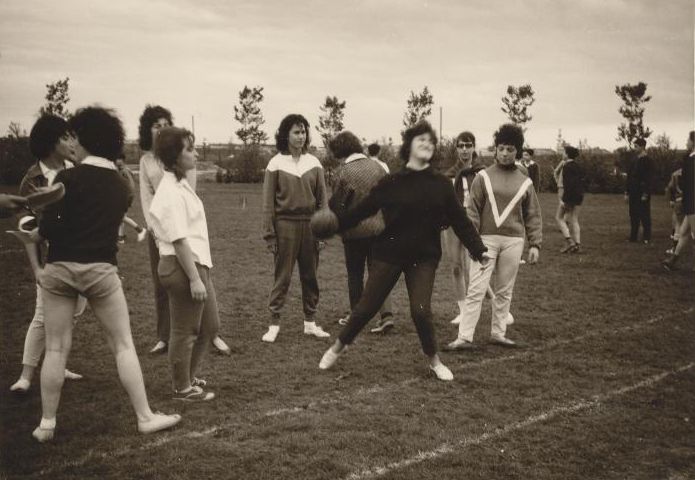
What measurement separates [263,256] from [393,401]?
8.26 meters

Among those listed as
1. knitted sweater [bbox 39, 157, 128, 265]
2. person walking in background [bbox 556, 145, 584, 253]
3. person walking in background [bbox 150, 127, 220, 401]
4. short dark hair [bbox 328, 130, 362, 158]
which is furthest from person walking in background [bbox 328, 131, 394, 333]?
person walking in background [bbox 556, 145, 584, 253]

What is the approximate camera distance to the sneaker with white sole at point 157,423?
14.7 feet

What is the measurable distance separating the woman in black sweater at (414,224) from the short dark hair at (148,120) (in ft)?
Result: 6.41

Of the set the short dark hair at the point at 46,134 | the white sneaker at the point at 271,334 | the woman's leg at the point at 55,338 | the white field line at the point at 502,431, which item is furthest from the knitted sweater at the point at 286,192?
the white field line at the point at 502,431

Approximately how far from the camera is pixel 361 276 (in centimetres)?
729

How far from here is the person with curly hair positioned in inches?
258

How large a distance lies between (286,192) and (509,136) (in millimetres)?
2286

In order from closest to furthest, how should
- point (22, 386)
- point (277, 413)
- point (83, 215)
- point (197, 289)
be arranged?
point (83, 215)
point (197, 289)
point (277, 413)
point (22, 386)

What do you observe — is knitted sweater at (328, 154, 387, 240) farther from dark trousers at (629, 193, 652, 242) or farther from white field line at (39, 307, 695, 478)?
dark trousers at (629, 193, 652, 242)

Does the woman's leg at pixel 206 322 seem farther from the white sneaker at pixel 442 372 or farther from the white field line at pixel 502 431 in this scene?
the white sneaker at pixel 442 372

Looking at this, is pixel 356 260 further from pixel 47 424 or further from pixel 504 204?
pixel 47 424

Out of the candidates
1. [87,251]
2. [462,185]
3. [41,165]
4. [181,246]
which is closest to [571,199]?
[462,185]

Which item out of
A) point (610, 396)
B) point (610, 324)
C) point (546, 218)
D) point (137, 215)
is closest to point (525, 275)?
point (610, 324)

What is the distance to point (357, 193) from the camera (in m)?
6.80
